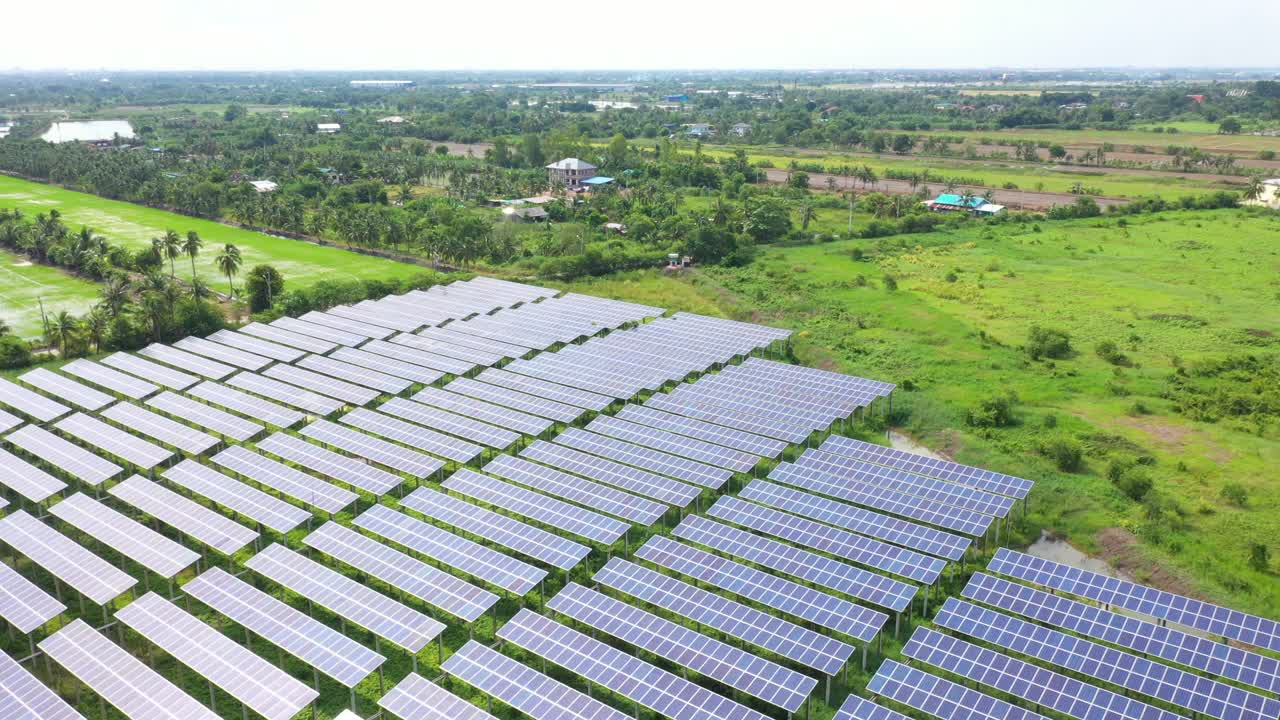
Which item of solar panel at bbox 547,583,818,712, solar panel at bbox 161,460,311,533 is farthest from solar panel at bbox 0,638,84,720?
solar panel at bbox 547,583,818,712

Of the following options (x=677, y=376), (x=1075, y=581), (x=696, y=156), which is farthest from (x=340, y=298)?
(x=696, y=156)

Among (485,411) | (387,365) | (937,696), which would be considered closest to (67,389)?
(387,365)

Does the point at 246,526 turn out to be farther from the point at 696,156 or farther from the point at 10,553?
the point at 696,156

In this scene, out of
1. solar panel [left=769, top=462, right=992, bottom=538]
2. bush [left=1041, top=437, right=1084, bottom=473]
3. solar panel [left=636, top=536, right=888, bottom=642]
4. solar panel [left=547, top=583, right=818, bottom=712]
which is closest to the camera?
solar panel [left=547, top=583, right=818, bottom=712]

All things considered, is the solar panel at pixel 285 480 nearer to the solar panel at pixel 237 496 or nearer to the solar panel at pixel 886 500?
the solar panel at pixel 237 496

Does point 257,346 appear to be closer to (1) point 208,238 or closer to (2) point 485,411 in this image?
(2) point 485,411

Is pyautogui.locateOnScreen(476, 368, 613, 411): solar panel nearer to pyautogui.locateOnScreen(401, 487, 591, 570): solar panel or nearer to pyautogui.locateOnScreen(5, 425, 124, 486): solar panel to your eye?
pyautogui.locateOnScreen(401, 487, 591, 570): solar panel

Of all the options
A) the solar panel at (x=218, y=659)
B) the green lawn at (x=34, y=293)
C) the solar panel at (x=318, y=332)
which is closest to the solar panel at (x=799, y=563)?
the solar panel at (x=218, y=659)
